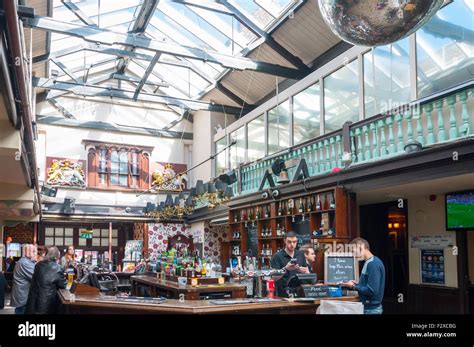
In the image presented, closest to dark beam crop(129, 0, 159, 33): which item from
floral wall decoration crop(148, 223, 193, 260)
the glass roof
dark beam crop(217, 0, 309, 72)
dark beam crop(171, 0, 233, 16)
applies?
the glass roof

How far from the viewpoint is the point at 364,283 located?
184 inches

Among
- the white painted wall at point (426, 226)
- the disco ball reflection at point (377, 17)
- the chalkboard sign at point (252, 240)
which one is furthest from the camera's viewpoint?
the chalkboard sign at point (252, 240)

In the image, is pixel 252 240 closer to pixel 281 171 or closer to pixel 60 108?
pixel 281 171

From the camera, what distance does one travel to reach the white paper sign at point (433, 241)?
8367 mm

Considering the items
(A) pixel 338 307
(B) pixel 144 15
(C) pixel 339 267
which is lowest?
(A) pixel 338 307

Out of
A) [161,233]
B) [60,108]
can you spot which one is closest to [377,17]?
[161,233]

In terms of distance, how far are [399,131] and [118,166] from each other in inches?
439

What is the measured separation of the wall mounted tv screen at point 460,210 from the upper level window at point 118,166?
10785 millimetres

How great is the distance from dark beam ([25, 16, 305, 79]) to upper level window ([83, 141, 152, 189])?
638cm

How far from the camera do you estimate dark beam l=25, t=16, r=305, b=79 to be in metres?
10.0

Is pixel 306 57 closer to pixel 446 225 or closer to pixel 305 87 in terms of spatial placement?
pixel 305 87

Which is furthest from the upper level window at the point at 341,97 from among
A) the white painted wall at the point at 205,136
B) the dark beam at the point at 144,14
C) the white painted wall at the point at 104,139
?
the white painted wall at the point at 104,139

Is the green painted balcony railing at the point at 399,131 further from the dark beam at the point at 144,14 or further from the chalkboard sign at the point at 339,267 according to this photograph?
the dark beam at the point at 144,14

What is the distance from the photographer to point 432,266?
28.5 ft
